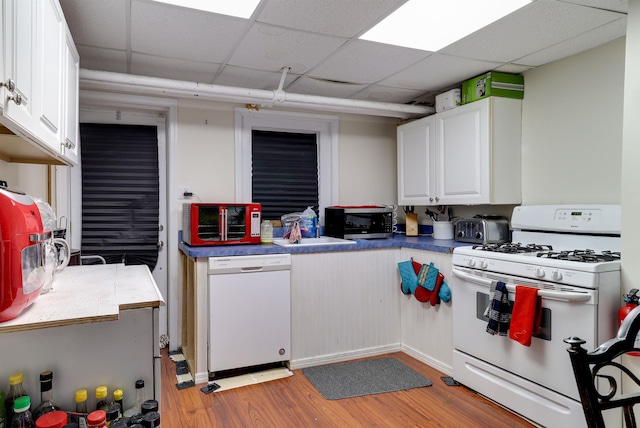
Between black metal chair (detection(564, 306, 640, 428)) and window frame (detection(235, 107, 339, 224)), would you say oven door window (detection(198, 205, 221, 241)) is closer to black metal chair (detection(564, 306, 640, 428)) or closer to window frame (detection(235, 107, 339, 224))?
window frame (detection(235, 107, 339, 224))

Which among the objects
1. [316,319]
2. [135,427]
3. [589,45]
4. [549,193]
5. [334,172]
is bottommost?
[316,319]

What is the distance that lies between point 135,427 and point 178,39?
211 centimetres

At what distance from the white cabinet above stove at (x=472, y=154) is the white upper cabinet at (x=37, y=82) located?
2.57 metres

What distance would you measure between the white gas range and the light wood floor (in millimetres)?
153

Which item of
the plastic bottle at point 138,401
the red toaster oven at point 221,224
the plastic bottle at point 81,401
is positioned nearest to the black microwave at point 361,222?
the red toaster oven at point 221,224

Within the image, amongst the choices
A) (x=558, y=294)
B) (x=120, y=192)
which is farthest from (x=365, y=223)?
(x=120, y=192)

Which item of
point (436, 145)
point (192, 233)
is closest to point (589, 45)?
point (436, 145)

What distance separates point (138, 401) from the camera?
49.5 inches

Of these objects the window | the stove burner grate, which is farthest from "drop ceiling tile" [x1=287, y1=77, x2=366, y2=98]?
the stove burner grate

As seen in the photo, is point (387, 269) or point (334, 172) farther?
point (334, 172)

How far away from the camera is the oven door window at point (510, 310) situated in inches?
82.4

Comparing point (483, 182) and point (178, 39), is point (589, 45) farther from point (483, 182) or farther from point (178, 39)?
point (178, 39)

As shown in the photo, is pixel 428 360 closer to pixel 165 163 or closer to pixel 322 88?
pixel 322 88

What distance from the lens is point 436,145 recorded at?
337cm
